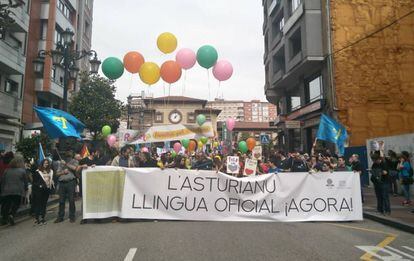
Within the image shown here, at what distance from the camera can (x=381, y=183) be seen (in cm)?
945

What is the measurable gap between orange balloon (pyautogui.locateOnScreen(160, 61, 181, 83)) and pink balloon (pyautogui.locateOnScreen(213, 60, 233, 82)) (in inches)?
61.4

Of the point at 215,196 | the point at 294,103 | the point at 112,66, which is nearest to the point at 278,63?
the point at 294,103

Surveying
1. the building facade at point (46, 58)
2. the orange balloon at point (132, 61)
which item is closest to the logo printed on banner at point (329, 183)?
the orange balloon at point (132, 61)

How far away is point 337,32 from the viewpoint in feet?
75.7

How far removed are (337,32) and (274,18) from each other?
10.4m

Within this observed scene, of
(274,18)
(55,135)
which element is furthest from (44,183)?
(274,18)

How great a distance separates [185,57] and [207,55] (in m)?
0.94

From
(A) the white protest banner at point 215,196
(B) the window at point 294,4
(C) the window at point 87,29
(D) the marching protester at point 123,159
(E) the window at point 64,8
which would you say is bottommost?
(A) the white protest banner at point 215,196

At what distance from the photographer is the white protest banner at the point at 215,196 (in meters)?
8.49

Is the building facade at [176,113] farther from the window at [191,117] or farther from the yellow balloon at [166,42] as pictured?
the yellow balloon at [166,42]

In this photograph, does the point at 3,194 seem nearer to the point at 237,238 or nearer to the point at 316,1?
the point at 237,238

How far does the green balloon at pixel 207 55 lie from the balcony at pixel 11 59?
46.3ft

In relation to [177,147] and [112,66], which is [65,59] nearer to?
[112,66]

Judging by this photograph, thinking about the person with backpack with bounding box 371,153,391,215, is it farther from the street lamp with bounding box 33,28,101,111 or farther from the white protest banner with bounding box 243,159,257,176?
the street lamp with bounding box 33,28,101,111
